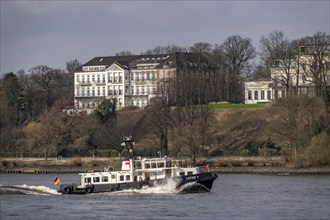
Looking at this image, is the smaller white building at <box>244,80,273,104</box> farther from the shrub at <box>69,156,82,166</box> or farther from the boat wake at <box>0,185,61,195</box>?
the boat wake at <box>0,185,61,195</box>

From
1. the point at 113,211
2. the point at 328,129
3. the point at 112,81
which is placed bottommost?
the point at 113,211

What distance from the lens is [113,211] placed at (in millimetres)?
70375

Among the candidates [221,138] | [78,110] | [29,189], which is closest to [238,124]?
[221,138]

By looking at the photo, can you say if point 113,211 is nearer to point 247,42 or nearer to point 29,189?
point 29,189

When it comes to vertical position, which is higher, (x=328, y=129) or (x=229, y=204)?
(x=328, y=129)

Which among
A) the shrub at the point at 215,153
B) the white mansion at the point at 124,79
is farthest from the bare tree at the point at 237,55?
the shrub at the point at 215,153

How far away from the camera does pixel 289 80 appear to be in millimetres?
158000

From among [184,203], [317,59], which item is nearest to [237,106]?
[317,59]

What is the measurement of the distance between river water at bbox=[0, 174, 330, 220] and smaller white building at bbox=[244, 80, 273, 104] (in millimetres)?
69657

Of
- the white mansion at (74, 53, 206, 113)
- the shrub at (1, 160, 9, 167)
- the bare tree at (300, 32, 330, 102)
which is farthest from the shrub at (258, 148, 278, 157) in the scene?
the white mansion at (74, 53, 206, 113)

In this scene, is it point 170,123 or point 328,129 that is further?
point 170,123

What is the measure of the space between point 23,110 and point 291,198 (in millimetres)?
105678

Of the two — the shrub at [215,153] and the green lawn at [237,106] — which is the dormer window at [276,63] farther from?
the shrub at [215,153]

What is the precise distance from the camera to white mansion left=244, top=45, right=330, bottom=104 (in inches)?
5827
